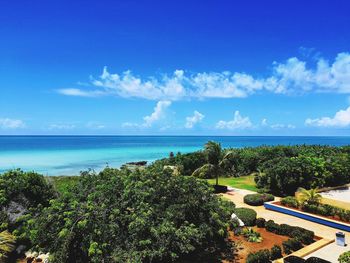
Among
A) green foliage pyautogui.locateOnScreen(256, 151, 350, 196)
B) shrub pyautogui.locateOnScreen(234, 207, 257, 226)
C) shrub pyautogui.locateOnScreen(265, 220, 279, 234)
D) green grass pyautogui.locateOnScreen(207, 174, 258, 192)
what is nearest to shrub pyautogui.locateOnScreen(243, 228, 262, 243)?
shrub pyautogui.locateOnScreen(265, 220, 279, 234)

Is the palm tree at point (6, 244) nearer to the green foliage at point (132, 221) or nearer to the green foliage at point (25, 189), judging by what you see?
the green foliage at point (132, 221)

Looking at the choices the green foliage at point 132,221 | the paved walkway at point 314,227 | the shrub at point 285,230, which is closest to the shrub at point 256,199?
the paved walkway at point 314,227

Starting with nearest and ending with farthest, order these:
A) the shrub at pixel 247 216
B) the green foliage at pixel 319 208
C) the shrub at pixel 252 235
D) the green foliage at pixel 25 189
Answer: the shrub at pixel 252 235
the green foliage at pixel 25 189
the shrub at pixel 247 216
the green foliage at pixel 319 208

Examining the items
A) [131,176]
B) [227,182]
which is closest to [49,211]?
[131,176]

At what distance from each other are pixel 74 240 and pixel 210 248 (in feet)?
21.7

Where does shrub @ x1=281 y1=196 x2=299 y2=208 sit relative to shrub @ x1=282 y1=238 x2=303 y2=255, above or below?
above

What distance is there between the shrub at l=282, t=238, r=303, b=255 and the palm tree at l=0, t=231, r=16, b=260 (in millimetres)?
13393

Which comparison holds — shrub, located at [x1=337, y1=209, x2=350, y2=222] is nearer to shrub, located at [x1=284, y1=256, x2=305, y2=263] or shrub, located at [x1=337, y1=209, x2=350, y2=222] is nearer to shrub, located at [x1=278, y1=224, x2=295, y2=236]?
shrub, located at [x1=278, y1=224, x2=295, y2=236]

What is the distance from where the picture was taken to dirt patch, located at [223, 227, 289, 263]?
15141 millimetres

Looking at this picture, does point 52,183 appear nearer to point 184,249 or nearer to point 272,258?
point 184,249

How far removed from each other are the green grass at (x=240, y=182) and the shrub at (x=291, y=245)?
602 inches

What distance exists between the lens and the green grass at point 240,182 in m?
32.9

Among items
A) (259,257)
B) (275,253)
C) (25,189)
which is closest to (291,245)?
(275,253)

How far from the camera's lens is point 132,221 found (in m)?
12.5
